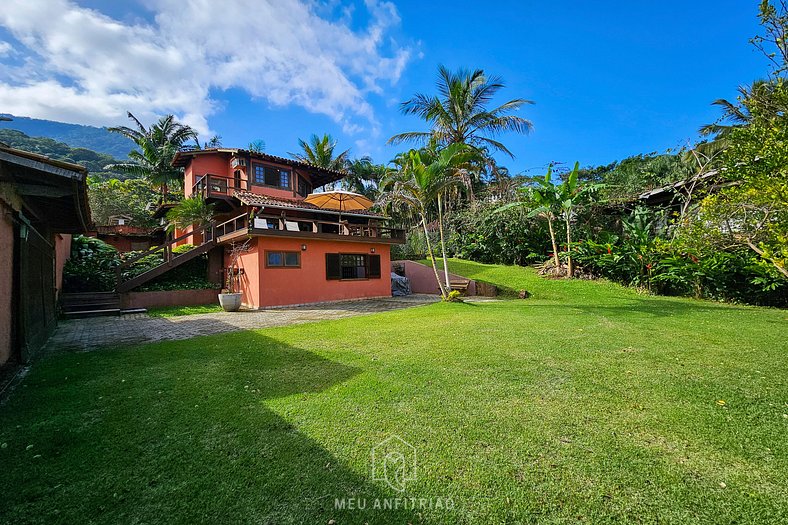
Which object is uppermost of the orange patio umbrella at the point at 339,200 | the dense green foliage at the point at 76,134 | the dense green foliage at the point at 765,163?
the dense green foliage at the point at 76,134

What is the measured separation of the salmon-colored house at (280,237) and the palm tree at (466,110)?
624cm

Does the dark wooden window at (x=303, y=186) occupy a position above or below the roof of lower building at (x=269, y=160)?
below

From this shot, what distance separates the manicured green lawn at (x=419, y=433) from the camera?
1.88m

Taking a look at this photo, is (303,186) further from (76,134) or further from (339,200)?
A: (76,134)

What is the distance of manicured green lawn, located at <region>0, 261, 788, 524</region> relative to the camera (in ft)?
6.15

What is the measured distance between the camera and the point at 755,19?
172 inches

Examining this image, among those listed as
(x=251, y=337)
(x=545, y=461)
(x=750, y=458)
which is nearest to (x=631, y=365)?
(x=750, y=458)

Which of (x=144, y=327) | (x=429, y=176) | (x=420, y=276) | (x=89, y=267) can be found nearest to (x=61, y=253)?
(x=89, y=267)

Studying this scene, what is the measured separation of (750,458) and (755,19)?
538cm

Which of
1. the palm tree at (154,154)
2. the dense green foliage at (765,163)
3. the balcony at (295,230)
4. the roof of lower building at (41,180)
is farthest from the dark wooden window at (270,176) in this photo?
the dense green foliage at (765,163)

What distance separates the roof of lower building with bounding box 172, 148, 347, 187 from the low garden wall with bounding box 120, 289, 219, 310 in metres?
8.35

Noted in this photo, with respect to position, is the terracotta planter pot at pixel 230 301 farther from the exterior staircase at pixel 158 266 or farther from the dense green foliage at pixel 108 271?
the exterior staircase at pixel 158 266
